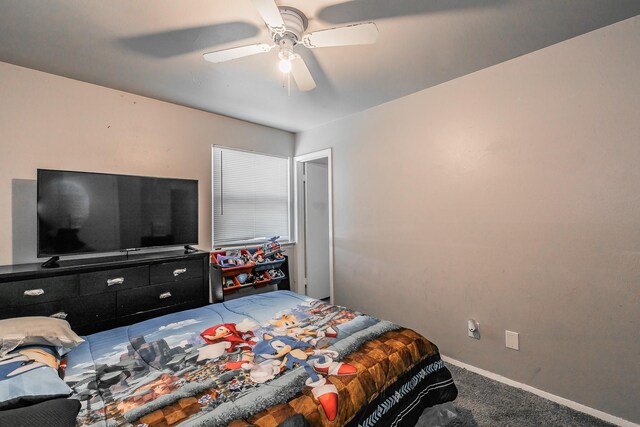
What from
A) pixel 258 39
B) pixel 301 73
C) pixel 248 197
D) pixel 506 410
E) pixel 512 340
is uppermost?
pixel 258 39

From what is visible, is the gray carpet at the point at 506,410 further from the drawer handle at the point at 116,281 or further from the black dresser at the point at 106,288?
the drawer handle at the point at 116,281

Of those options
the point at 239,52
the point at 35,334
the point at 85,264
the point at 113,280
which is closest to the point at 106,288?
the point at 113,280

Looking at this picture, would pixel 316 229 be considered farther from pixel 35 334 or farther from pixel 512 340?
pixel 35 334

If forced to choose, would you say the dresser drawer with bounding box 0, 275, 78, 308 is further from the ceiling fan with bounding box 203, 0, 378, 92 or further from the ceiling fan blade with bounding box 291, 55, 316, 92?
the ceiling fan blade with bounding box 291, 55, 316, 92

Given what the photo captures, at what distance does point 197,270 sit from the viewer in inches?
108

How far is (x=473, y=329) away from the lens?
2.41 metres

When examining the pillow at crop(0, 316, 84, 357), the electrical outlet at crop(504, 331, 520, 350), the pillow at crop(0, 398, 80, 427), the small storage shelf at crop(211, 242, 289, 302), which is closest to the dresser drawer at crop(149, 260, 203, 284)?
the small storage shelf at crop(211, 242, 289, 302)

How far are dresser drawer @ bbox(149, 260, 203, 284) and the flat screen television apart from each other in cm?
29

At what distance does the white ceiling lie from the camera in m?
1.62

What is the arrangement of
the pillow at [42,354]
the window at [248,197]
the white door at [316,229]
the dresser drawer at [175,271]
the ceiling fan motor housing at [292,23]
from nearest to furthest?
1. the pillow at [42,354]
2. the ceiling fan motor housing at [292,23]
3. the dresser drawer at [175,271]
4. the window at [248,197]
5. the white door at [316,229]

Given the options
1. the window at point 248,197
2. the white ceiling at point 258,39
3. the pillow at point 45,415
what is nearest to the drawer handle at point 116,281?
the window at point 248,197

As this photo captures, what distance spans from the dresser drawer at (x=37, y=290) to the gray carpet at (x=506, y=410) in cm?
273

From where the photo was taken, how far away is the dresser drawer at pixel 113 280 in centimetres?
214

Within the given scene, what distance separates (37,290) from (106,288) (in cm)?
39
